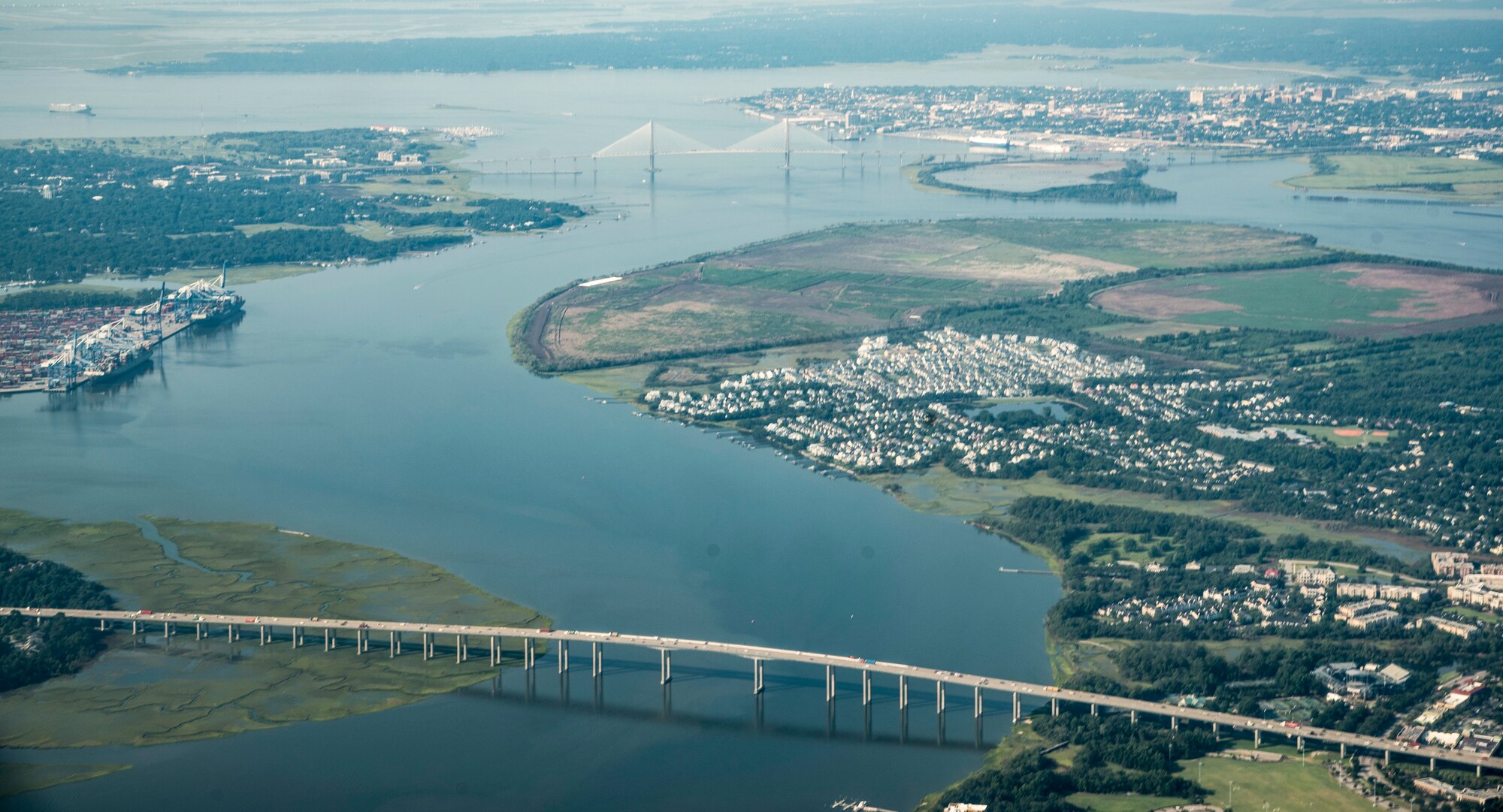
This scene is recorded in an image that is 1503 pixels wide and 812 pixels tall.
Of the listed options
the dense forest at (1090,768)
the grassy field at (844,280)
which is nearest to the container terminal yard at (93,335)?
the grassy field at (844,280)

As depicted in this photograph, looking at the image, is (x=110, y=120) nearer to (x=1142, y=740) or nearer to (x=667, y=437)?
(x=667, y=437)

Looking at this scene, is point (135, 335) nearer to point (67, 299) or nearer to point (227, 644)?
point (67, 299)

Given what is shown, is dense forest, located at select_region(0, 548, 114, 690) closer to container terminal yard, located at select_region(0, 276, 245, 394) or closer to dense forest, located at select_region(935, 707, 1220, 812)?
dense forest, located at select_region(935, 707, 1220, 812)

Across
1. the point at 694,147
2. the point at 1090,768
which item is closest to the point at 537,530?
the point at 1090,768

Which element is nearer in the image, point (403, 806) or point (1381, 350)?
point (403, 806)

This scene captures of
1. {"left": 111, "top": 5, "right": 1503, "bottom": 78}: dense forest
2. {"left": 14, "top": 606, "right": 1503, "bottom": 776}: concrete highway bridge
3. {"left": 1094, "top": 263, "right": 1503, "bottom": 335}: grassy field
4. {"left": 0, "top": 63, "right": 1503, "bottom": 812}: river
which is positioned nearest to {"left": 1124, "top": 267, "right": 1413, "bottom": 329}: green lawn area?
{"left": 1094, "top": 263, "right": 1503, "bottom": 335}: grassy field

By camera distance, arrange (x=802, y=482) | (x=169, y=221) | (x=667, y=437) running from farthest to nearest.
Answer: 1. (x=169, y=221)
2. (x=667, y=437)
3. (x=802, y=482)

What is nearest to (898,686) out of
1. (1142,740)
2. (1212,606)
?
(1142,740)
